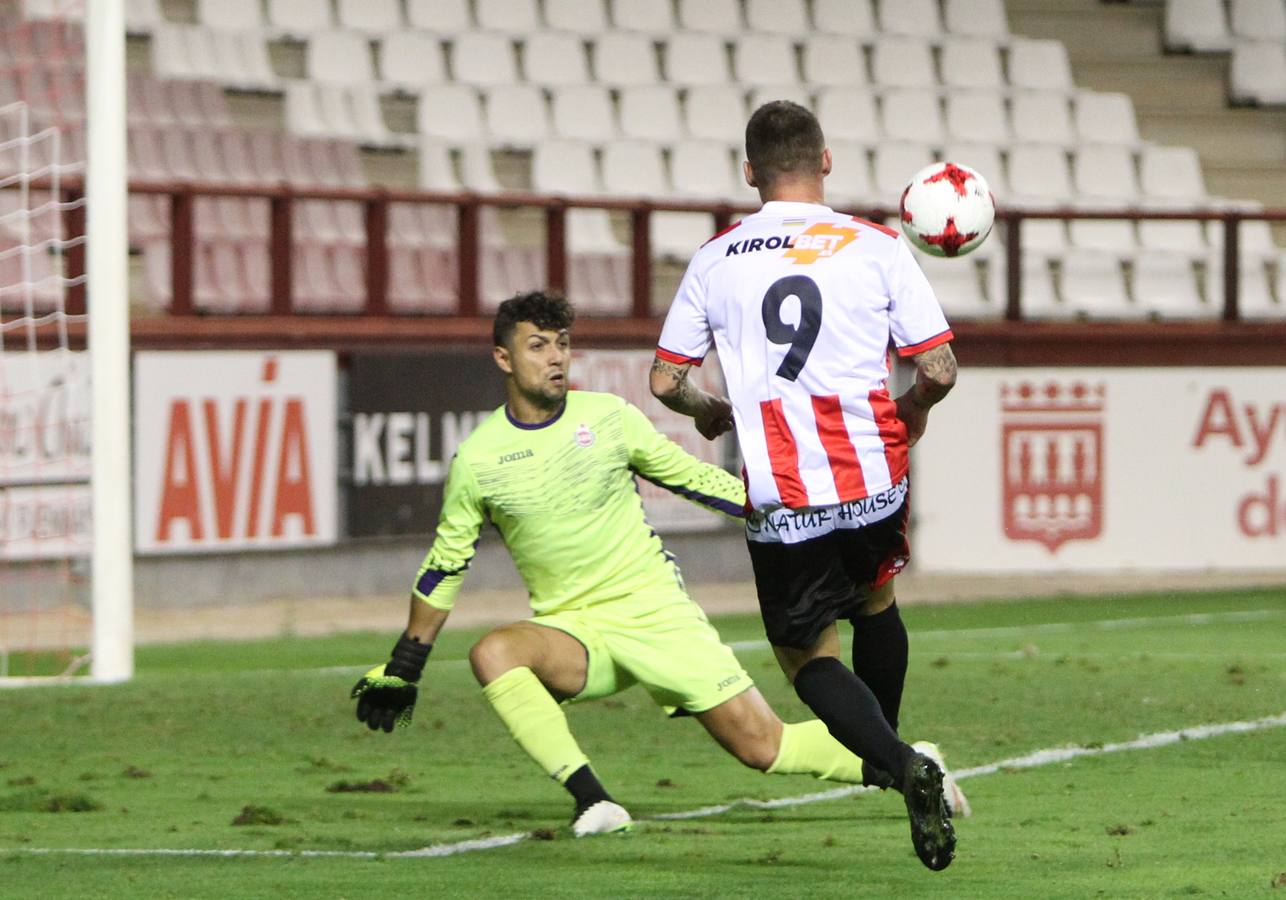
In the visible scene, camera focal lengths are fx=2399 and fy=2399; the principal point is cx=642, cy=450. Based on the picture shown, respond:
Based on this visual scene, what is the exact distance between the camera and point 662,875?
534 cm

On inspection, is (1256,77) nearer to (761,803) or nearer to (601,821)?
(761,803)

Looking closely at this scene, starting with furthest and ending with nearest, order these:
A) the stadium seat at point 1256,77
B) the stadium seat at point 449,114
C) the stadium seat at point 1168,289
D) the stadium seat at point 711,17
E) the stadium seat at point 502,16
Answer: the stadium seat at point 1256,77 < the stadium seat at point 711,17 < the stadium seat at point 502,16 < the stadium seat at point 449,114 < the stadium seat at point 1168,289

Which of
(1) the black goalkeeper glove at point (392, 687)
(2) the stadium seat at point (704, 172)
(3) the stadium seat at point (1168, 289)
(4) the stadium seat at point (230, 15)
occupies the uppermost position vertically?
(4) the stadium seat at point (230, 15)

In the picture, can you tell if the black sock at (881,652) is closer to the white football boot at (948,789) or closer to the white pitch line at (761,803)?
the white football boot at (948,789)

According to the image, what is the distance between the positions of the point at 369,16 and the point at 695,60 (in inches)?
101

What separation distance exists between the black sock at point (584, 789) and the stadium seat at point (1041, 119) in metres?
13.4

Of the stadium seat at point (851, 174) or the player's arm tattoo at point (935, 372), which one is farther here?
the stadium seat at point (851, 174)

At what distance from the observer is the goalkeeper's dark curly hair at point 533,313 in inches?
245

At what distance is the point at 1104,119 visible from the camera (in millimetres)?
19219

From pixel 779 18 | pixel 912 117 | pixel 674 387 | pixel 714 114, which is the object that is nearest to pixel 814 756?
pixel 674 387

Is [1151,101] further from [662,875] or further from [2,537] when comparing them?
[662,875]

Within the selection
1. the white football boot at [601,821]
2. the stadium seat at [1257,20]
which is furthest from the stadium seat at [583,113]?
the white football boot at [601,821]

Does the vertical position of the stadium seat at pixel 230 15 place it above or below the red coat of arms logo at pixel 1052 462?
above

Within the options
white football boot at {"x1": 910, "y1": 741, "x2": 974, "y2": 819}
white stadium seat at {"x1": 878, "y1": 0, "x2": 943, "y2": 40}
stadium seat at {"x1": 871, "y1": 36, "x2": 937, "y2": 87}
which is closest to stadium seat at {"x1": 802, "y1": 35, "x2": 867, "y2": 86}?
stadium seat at {"x1": 871, "y1": 36, "x2": 937, "y2": 87}
